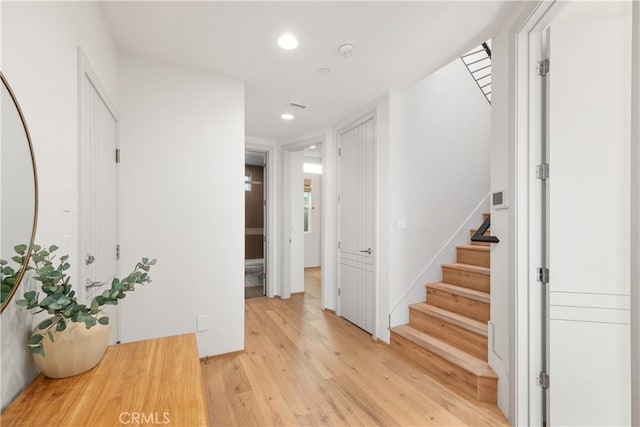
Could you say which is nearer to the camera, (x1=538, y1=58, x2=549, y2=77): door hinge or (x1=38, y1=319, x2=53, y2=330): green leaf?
(x1=38, y1=319, x2=53, y2=330): green leaf

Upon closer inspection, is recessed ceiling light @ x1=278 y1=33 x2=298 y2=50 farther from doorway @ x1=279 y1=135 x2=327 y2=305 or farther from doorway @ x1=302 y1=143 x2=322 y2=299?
doorway @ x1=302 y1=143 x2=322 y2=299

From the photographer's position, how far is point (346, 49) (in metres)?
2.07

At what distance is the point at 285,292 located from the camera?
4.52 m

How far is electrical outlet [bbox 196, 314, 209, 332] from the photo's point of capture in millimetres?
2412

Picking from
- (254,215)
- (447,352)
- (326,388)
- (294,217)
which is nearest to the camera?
(326,388)

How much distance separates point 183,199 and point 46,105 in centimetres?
133

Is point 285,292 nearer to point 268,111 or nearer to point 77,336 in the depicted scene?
point 268,111

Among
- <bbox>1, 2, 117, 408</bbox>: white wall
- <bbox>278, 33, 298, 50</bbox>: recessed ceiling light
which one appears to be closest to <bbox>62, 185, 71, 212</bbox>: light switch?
<bbox>1, 2, 117, 408</bbox>: white wall

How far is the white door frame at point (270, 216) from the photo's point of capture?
454cm

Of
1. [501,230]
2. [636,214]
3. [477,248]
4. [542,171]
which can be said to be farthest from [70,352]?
[477,248]

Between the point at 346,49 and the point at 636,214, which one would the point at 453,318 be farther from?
the point at 346,49

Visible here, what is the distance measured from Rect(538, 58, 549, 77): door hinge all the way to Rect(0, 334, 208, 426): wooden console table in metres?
2.40

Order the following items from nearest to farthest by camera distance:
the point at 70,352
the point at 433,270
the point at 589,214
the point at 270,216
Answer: the point at 70,352 < the point at 589,214 < the point at 433,270 < the point at 270,216

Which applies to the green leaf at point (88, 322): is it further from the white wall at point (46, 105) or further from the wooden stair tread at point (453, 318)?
the wooden stair tread at point (453, 318)
